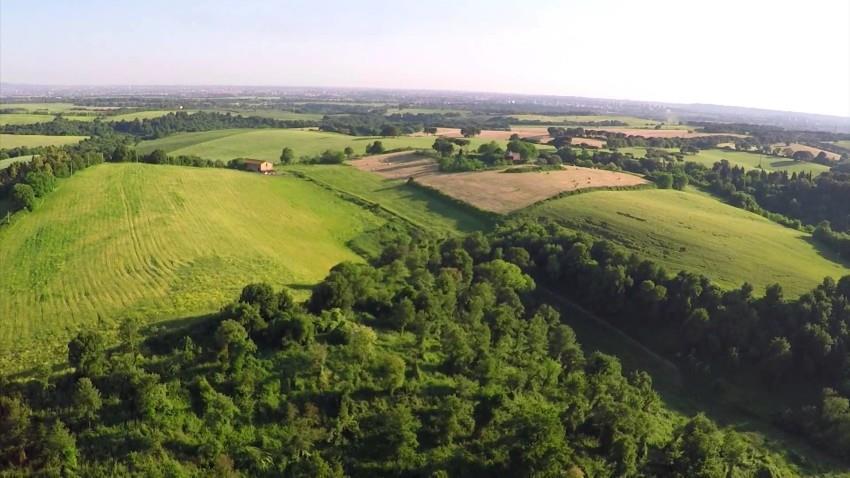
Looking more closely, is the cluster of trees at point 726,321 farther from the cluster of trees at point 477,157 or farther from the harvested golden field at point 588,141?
the harvested golden field at point 588,141

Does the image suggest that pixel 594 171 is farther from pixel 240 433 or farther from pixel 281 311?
pixel 240 433

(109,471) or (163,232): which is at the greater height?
(163,232)

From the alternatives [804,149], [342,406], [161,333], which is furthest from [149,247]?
[804,149]

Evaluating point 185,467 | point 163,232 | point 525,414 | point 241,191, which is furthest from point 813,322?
point 241,191

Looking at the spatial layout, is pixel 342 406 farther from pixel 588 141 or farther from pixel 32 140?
pixel 32 140

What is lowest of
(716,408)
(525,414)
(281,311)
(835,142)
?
(716,408)

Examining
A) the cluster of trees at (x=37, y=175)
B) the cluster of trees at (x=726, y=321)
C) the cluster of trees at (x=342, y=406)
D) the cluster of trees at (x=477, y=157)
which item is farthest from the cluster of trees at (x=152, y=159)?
the cluster of trees at (x=342, y=406)

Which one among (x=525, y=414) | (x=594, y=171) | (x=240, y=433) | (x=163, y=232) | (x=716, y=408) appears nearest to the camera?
(x=240, y=433)
